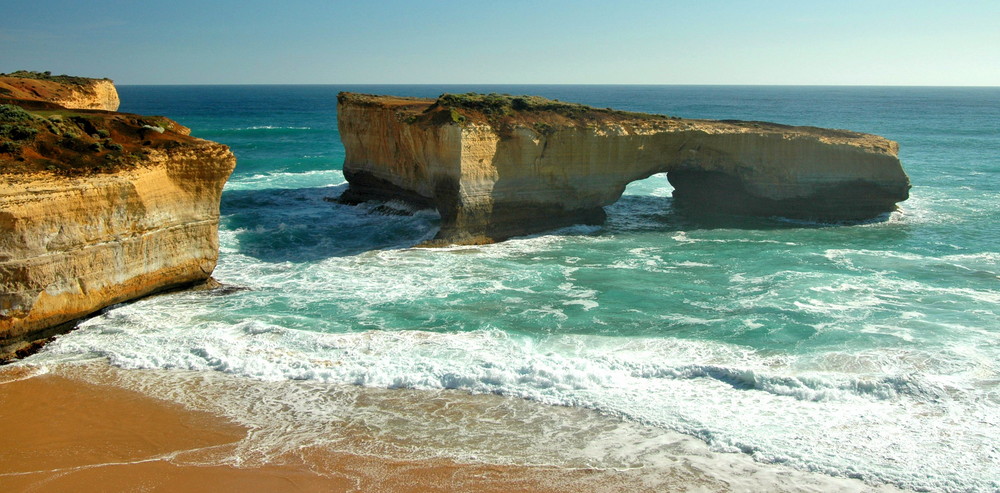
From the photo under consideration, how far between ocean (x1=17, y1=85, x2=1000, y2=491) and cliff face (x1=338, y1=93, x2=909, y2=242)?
1.36m

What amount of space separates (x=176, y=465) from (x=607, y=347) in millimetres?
8040

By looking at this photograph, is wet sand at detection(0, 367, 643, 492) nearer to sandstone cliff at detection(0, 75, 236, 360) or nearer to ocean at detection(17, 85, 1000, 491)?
ocean at detection(17, 85, 1000, 491)

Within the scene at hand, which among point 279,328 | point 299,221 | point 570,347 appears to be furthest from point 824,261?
point 299,221

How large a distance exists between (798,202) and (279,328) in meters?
19.7

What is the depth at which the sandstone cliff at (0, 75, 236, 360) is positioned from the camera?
555 inches

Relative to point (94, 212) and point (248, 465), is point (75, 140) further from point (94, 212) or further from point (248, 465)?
point (248, 465)

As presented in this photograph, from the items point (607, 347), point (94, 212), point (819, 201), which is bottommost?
point (607, 347)

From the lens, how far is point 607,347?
14836 millimetres

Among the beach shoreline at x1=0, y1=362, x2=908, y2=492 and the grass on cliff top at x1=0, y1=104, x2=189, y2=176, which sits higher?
the grass on cliff top at x1=0, y1=104, x2=189, y2=176

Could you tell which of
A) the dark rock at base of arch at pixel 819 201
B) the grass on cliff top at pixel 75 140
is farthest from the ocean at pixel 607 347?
the grass on cliff top at pixel 75 140

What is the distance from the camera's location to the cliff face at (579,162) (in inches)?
918

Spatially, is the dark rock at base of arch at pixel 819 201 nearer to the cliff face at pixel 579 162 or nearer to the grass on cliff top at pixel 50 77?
the cliff face at pixel 579 162

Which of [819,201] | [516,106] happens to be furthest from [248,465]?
[819,201]

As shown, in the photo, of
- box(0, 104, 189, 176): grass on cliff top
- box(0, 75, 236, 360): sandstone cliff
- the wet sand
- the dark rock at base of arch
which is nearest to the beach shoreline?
the wet sand
